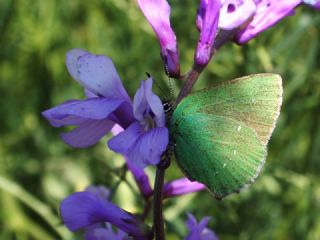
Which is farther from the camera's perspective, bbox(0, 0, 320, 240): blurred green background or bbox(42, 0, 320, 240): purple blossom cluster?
bbox(0, 0, 320, 240): blurred green background

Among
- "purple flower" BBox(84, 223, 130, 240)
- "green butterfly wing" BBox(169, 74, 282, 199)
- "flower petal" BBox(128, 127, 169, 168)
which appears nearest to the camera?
"flower petal" BBox(128, 127, 169, 168)

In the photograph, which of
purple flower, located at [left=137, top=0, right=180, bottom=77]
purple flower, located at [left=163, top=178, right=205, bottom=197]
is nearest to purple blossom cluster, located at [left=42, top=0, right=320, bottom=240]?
purple flower, located at [left=137, top=0, right=180, bottom=77]

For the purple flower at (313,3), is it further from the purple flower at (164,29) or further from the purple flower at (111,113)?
the purple flower at (111,113)

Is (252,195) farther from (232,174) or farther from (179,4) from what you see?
(232,174)

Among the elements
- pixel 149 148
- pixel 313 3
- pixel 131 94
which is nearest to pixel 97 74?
pixel 149 148

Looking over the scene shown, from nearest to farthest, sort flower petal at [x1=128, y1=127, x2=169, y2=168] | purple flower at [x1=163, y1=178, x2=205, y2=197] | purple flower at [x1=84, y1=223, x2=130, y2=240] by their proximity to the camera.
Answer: flower petal at [x1=128, y1=127, x2=169, y2=168] < purple flower at [x1=84, y1=223, x2=130, y2=240] < purple flower at [x1=163, y1=178, x2=205, y2=197]

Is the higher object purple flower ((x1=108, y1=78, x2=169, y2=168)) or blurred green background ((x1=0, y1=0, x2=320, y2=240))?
purple flower ((x1=108, y1=78, x2=169, y2=168))

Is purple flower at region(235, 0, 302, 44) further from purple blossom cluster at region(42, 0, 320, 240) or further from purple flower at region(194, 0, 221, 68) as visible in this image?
purple flower at region(194, 0, 221, 68)

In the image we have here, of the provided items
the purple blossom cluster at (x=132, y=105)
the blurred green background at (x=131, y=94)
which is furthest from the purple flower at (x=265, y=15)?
the blurred green background at (x=131, y=94)

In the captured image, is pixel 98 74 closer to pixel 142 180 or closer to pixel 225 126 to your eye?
pixel 225 126

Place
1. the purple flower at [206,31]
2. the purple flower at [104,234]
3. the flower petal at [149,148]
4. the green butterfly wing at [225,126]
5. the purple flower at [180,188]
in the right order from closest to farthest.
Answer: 1. the flower petal at [149,148]
2. the green butterfly wing at [225,126]
3. the purple flower at [206,31]
4. the purple flower at [104,234]
5. the purple flower at [180,188]
